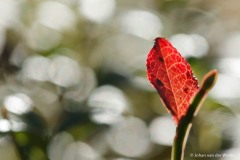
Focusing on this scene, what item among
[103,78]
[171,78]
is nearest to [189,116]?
[171,78]

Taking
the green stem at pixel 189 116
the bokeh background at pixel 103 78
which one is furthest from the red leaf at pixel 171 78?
the bokeh background at pixel 103 78

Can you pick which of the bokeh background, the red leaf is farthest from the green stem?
the bokeh background

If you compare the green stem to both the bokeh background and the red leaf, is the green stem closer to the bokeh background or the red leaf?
the red leaf

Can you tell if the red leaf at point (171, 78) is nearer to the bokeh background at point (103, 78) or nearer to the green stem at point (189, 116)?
the green stem at point (189, 116)

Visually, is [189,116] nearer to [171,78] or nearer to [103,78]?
[171,78]

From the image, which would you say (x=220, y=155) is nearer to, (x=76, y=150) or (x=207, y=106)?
(x=207, y=106)
